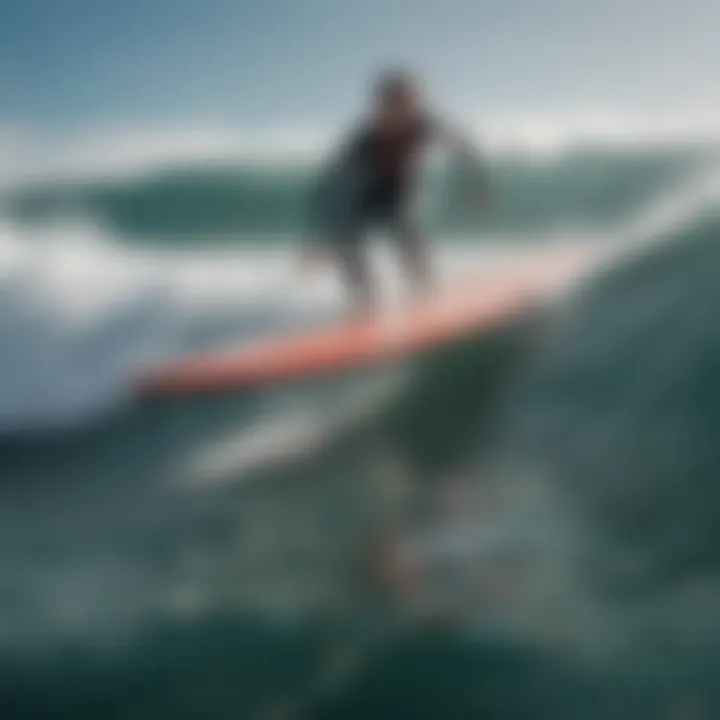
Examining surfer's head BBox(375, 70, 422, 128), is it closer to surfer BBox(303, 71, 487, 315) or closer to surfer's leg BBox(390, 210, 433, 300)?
surfer BBox(303, 71, 487, 315)

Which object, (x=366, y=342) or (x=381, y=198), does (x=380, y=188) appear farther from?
(x=366, y=342)

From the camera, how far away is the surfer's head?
2225 millimetres

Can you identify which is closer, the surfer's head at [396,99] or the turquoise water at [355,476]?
the turquoise water at [355,476]

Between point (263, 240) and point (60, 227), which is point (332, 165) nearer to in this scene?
point (263, 240)

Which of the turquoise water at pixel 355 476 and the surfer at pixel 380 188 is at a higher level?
the surfer at pixel 380 188

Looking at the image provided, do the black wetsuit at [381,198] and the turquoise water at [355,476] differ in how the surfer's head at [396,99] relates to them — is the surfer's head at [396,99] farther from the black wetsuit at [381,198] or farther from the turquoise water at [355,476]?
the turquoise water at [355,476]

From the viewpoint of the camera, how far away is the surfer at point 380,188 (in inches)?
88.3

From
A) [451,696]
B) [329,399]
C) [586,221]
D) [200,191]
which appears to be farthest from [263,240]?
[451,696]

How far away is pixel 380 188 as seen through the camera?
7.52ft

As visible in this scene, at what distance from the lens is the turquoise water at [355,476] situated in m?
1.89

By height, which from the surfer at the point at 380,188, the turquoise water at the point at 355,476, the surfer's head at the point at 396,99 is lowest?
the turquoise water at the point at 355,476

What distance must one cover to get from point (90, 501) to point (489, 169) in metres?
0.92

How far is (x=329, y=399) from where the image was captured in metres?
2.26

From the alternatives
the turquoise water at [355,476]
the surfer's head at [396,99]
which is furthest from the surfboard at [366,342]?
the surfer's head at [396,99]
